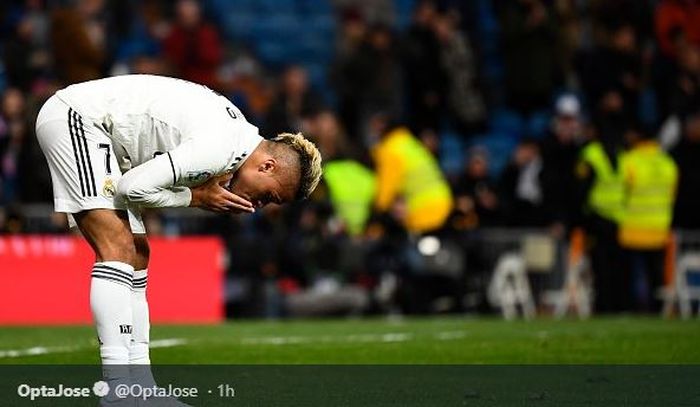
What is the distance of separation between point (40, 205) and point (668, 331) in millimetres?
7838

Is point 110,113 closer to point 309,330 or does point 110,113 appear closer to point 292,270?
point 309,330

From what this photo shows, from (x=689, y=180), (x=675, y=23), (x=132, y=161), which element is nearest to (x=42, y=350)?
(x=132, y=161)

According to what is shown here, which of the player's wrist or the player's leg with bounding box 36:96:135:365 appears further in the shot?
the player's wrist

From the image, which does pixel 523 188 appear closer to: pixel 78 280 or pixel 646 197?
pixel 646 197

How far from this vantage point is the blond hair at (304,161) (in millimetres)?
8383

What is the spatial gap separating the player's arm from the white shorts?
0.15 meters

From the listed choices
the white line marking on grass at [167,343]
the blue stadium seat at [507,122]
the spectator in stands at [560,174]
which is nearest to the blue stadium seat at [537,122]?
the blue stadium seat at [507,122]

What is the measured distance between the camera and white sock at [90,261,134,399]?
26.7 ft

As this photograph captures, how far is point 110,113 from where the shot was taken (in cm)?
845

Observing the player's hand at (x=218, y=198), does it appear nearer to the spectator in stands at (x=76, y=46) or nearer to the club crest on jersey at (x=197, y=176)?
the club crest on jersey at (x=197, y=176)

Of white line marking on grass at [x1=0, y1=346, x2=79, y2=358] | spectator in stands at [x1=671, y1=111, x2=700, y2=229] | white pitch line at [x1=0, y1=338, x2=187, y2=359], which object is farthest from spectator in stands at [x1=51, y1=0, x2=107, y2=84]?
white line marking on grass at [x1=0, y1=346, x2=79, y2=358]

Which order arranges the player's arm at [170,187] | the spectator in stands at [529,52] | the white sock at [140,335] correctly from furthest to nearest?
the spectator in stands at [529,52]
the white sock at [140,335]
the player's arm at [170,187]

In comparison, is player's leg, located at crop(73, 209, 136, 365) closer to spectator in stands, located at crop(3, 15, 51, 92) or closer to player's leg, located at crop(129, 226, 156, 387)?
player's leg, located at crop(129, 226, 156, 387)

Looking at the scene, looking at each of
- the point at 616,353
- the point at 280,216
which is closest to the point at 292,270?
the point at 280,216
